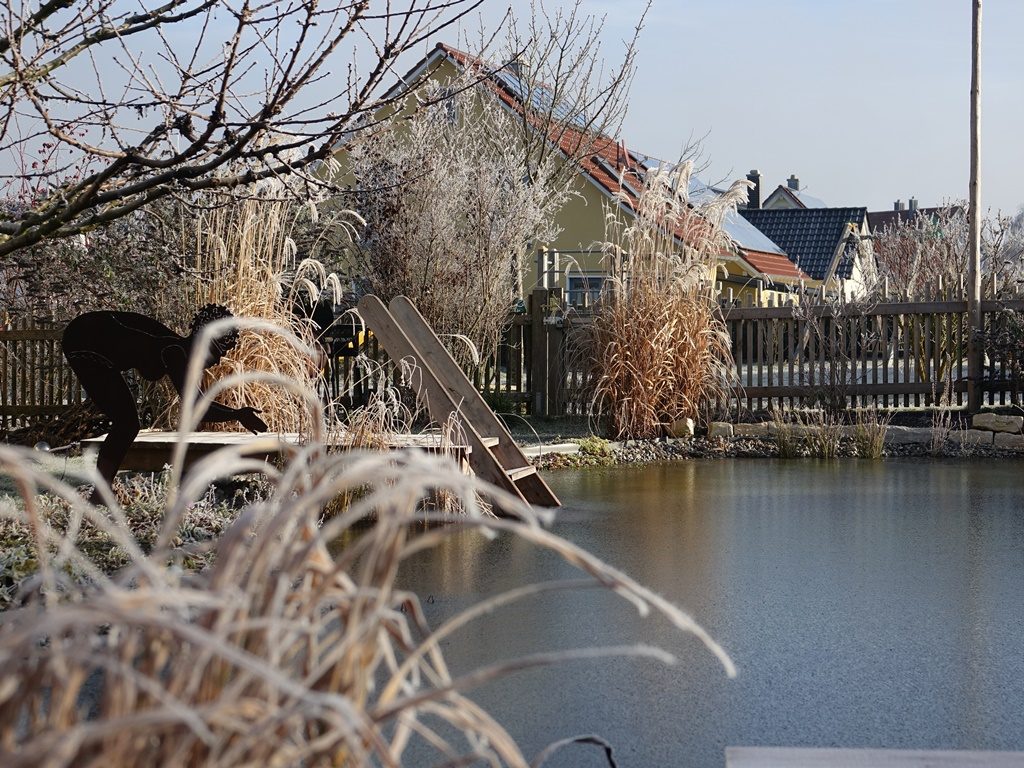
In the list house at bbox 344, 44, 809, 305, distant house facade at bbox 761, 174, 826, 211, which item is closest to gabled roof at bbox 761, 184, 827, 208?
distant house facade at bbox 761, 174, 826, 211

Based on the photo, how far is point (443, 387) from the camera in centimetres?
784

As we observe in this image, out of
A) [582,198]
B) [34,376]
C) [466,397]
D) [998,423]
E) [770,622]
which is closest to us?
[770,622]

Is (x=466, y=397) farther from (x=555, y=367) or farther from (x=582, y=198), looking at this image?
(x=582, y=198)

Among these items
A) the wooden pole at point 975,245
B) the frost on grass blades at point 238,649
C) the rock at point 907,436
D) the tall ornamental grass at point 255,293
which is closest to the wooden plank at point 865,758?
the frost on grass blades at point 238,649

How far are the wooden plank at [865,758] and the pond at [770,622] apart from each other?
13cm

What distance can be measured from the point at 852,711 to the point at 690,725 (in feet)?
1.75

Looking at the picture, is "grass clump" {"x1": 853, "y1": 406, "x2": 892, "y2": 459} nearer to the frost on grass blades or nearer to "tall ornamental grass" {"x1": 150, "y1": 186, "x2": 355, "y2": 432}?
"tall ornamental grass" {"x1": 150, "y1": 186, "x2": 355, "y2": 432}

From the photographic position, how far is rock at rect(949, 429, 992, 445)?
11.8 meters

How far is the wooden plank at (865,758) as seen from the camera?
3197 millimetres

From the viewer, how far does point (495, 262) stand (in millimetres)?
13117

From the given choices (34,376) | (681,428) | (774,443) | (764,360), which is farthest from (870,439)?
(34,376)

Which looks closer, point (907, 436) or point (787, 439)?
point (787, 439)

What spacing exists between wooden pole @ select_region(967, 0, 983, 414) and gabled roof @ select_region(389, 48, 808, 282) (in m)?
2.72

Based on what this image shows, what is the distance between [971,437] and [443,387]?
6.29 meters
